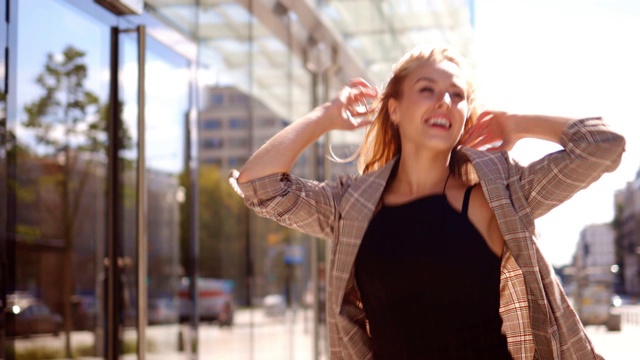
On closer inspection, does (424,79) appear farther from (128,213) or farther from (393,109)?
(128,213)

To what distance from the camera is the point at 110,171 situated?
3.66m

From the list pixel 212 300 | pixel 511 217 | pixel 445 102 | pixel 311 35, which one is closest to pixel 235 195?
pixel 212 300

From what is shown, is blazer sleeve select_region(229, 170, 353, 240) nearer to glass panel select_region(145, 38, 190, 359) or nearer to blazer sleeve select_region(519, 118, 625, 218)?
blazer sleeve select_region(519, 118, 625, 218)

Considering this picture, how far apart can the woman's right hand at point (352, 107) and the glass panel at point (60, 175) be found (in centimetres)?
237

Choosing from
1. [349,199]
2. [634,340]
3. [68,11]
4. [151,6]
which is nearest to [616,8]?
[634,340]

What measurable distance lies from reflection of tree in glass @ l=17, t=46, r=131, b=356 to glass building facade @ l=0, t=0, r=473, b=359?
14mm

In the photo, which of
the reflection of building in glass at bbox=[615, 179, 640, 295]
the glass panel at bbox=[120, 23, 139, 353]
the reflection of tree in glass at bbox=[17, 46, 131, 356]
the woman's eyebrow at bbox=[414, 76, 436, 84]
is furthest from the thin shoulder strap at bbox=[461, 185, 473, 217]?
the reflection of tree in glass at bbox=[17, 46, 131, 356]

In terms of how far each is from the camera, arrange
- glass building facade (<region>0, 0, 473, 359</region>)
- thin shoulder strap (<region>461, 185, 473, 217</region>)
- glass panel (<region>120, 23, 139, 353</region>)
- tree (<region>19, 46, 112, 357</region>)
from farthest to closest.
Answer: tree (<region>19, 46, 112, 357</region>)
glass panel (<region>120, 23, 139, 353</region>)
glass building facade (<region>0, 0, 473, 359</region>)
thin shoulder strap (<region>461, 185, 473, 217</region>)

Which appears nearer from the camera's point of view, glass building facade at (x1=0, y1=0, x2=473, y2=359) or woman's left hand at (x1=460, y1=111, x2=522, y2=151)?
woman's left hand at (x1=460, y1=111, x2=522, y2=151)

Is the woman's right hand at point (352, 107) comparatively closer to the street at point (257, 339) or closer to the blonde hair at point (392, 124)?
the blonde hair at point (392, 124)

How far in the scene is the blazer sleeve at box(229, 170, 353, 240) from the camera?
2.05 metres

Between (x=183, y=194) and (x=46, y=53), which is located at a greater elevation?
(x=46, y=53)

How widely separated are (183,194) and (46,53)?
1731 mm

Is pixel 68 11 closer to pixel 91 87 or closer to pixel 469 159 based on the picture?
pixel 91 87
